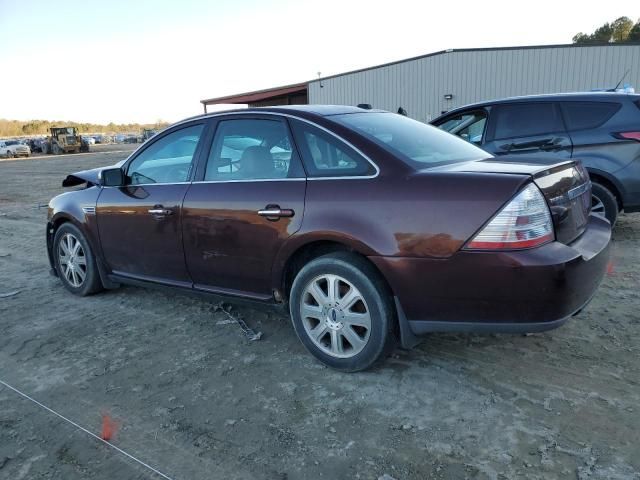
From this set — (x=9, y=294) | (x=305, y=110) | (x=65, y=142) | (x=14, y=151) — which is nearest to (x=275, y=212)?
(x=305, y=110)

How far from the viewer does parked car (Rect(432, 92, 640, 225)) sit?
5434 millimetres

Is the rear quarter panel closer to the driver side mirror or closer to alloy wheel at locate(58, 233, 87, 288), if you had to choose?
the driver side mirror

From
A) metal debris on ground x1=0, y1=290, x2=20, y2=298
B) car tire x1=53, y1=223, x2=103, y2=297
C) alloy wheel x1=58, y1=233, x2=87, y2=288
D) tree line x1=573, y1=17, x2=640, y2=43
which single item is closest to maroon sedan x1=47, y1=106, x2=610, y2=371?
car tire x1=53, y1=223, x2=103, y2=297

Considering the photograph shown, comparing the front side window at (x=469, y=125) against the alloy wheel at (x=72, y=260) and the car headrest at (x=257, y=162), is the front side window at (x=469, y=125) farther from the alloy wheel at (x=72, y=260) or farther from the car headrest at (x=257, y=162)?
the alloy wheel at (x=72, y=260)

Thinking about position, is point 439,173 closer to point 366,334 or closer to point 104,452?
point 366,334

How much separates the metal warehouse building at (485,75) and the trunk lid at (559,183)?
1781 centimetres

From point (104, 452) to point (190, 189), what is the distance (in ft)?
6.17

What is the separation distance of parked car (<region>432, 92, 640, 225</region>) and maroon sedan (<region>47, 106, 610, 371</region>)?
2.59m

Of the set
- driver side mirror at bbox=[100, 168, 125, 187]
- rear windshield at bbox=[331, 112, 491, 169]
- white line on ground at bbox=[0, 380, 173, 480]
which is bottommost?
white line on ground at bbox=[0, 380, 173, 480]

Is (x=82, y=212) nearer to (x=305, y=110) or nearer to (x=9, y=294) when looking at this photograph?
(x=9, y=294)

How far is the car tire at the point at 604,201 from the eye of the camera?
553 cm

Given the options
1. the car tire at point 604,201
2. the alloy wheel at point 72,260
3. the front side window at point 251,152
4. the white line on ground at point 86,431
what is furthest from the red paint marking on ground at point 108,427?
the car tire at point 604,201

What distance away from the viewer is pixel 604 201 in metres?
5.56

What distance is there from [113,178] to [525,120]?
454cm
